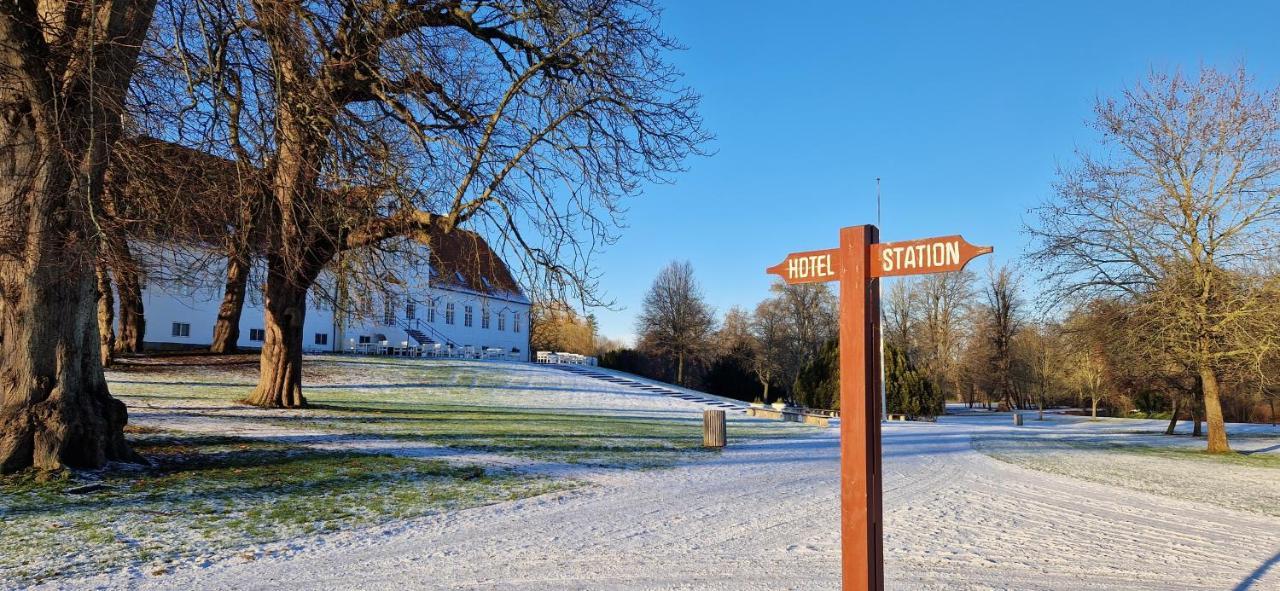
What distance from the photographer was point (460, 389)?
96.3ft

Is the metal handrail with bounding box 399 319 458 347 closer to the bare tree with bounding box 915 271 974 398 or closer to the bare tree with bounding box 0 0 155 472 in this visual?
the bare tree with bounding box 915 271 974 398

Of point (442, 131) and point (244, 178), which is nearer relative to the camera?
point (244, 178)

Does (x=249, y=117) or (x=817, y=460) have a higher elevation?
(x=249, y=117)

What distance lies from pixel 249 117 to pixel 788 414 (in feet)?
77.7

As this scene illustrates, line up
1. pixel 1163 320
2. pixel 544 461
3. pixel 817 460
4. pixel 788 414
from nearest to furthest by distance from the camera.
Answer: pixel 544 461
pixel 817 460
pixel 1163 320
pixel 788 414

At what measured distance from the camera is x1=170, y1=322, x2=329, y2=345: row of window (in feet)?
124

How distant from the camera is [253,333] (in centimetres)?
4116

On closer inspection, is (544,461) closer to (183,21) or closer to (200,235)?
(200,235)

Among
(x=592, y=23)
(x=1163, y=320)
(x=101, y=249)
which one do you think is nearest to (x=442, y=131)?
(x=592, y=23)

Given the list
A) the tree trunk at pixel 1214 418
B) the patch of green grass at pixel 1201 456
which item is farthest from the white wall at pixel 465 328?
the tree trunk at pixel 1214 418

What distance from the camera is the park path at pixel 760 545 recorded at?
19.7ft

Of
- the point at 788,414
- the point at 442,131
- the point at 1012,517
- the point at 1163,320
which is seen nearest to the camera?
the point at 1012,517

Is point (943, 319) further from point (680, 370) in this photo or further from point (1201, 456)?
point (1201, 456)

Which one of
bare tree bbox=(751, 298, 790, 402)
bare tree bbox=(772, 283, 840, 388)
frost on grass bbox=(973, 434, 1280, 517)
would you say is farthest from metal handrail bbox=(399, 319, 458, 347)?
frost on grass bbox=(973, 434, 1280, 517)
